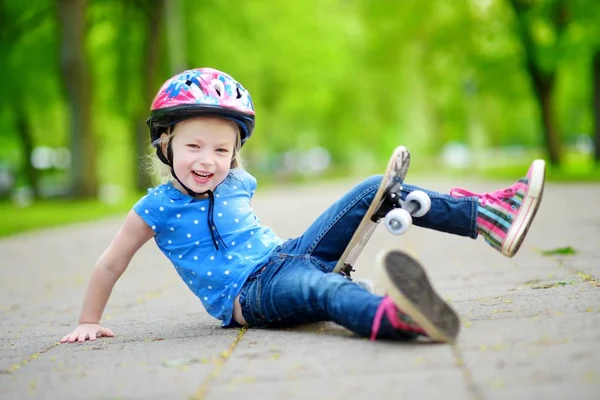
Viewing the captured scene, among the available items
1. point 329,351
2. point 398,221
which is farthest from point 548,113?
point 329,351

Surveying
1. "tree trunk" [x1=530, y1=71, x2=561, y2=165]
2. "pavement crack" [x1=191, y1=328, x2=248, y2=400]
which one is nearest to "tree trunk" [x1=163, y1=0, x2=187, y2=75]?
"tree trunk" [x1=530, y1=71, x2=561, y2=165]

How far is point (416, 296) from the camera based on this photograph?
11.3ft

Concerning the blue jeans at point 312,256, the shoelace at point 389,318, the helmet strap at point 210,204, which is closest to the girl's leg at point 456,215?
the blue jeans at point 312,256

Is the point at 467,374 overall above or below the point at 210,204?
below

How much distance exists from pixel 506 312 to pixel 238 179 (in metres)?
1.49

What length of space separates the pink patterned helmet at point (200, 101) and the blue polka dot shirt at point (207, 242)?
357 mm

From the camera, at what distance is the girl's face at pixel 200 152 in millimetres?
4328

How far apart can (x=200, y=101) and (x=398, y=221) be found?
110 cm

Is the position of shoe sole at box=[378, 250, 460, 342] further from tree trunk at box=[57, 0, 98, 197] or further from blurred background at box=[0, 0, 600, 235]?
tree trunk at box=[57, 0, 98, 197]

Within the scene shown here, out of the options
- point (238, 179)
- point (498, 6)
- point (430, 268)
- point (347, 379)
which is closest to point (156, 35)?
point (498, 6)

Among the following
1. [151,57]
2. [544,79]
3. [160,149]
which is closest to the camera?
[160,149]

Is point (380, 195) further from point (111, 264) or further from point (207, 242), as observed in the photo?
point (111, 264)

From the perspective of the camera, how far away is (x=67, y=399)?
10.0ft

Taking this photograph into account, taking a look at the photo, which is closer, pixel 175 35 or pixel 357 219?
pixel 357 219
